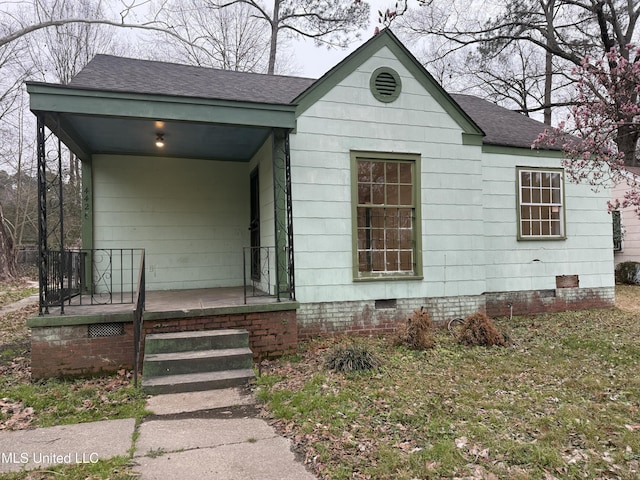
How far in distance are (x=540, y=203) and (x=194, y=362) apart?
708cm

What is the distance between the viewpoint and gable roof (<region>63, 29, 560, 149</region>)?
614 cm

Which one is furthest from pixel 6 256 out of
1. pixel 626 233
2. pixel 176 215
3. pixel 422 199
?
pixel 626 233

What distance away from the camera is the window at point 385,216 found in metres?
6.60

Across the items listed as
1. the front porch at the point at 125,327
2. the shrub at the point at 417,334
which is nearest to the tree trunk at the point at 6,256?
the front porch at the point at 125,327

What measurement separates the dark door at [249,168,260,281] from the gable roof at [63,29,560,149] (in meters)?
1.55

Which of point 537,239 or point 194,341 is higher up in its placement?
point 537,239

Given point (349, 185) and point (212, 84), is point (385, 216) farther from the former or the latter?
point (212, 84)

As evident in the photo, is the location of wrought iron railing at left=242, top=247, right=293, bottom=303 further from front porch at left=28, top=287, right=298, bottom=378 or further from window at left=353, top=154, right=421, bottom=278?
window at left=353, top=154, right=421, bottom=278

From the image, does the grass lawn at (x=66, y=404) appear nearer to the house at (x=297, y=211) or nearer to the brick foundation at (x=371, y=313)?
the house at (x=297, y=211)

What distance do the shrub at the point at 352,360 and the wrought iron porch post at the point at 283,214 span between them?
53.9 inches

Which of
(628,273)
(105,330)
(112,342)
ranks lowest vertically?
(112,342)

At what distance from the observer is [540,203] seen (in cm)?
814

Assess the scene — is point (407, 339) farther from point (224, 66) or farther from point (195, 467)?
point (224, 66)

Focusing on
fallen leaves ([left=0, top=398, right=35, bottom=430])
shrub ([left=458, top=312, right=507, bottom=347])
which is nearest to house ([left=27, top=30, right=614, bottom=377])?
fallen leaves ([left=0, top=398, right=35, bottom=430])
